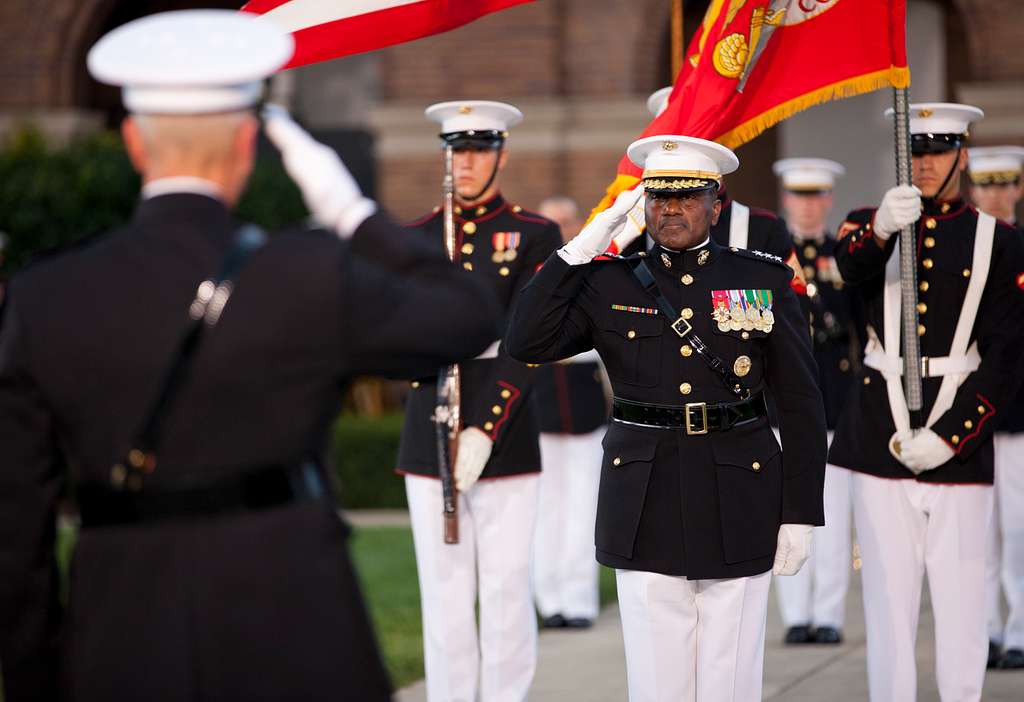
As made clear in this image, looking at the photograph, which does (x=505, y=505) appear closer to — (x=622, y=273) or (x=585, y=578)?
(x=622, y=273)

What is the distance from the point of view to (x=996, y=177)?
299 inches

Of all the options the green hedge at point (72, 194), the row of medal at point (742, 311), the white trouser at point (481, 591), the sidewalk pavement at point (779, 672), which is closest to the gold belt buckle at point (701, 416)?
the row of medal at point (742, 311)

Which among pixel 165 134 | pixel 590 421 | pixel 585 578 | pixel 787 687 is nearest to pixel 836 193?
pixel 590 421

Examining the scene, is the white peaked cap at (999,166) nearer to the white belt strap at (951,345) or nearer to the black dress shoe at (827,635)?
the white belt strap at (951,345)

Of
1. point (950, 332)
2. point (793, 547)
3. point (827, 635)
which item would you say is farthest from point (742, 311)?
point (827, 635)

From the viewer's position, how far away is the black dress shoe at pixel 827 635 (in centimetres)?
752

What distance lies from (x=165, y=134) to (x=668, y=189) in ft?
6.91

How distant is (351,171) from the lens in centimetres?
1505

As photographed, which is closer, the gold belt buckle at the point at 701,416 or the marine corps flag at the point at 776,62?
the gold belt buckle at the point at 701,416

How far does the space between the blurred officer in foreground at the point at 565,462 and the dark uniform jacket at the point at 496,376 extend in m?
2.58

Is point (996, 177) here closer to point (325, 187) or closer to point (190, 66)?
point (325, 187)

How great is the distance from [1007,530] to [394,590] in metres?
3.67

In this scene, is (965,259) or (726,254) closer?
(726,254)

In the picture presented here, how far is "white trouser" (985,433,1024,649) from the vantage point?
23.7 feet
